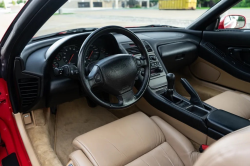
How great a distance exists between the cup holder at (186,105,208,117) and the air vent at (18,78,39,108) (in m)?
1.08

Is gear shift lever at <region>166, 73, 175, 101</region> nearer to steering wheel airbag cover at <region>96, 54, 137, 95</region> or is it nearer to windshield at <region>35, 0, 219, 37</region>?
steering wheel airbag cover at <region>96, 54, 137, 95</region>

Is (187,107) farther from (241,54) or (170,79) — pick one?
(241,54)

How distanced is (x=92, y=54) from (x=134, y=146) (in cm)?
75

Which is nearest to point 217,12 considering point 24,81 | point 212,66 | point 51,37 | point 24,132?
point 212,66

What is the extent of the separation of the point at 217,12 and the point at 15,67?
79.0 inches

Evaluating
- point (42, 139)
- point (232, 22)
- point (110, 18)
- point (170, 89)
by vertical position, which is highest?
point (110, 18)

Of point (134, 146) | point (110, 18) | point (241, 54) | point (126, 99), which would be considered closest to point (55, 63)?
point (126, 99)

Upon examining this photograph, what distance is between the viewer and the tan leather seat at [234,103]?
1.89m

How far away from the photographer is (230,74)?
8.10 ft

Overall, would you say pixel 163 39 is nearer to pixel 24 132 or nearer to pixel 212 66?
pixel 212 66

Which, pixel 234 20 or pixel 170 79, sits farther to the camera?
pixel 234 20

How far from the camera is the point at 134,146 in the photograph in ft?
4.84

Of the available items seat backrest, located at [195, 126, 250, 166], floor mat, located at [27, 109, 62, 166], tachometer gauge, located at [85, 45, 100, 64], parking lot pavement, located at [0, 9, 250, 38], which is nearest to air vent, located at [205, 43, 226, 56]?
parking lot pavement, located at [0, 9, 250, 38]

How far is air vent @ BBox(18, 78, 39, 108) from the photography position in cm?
158
